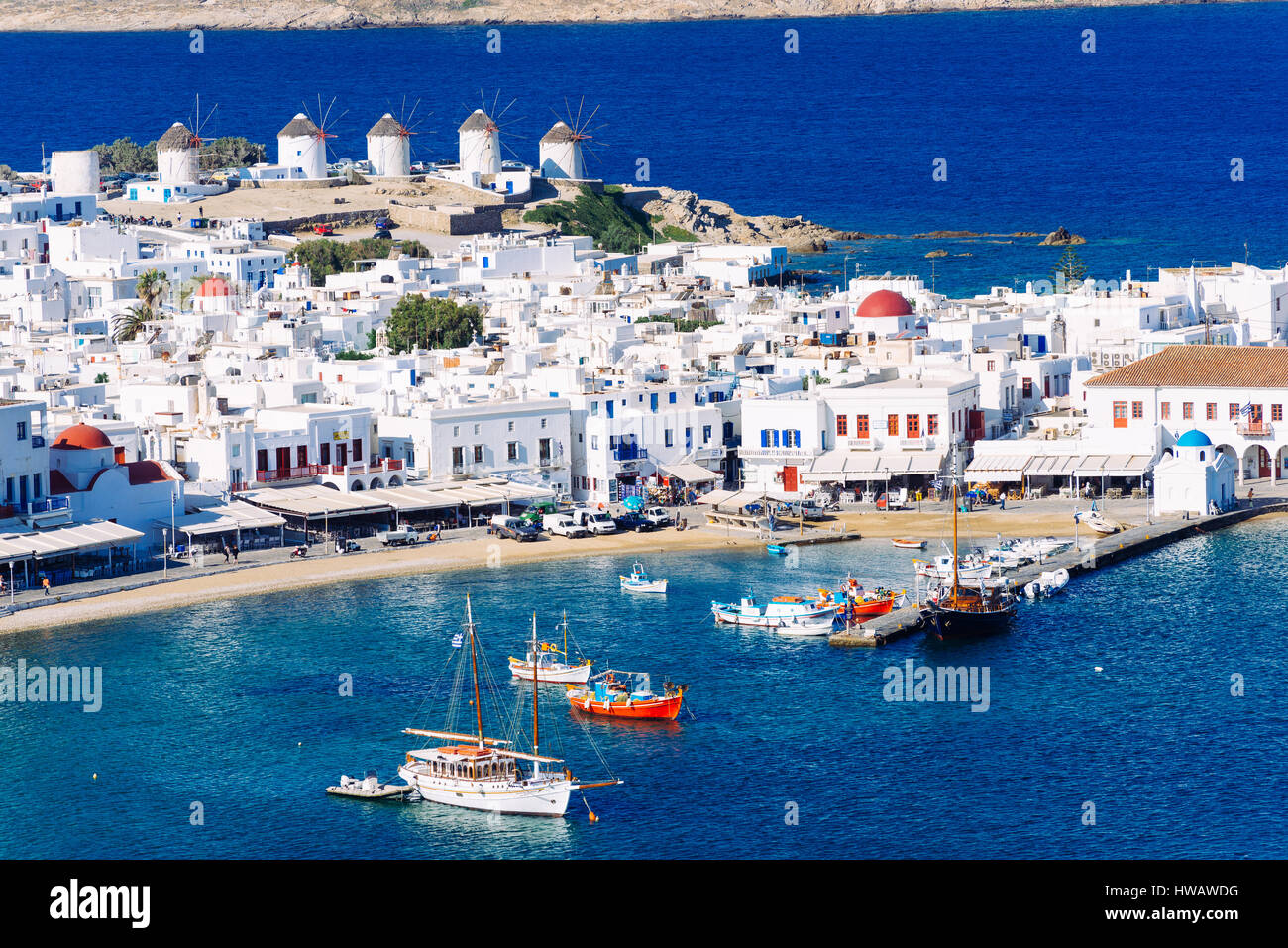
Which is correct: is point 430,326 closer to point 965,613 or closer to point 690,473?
point 690,473

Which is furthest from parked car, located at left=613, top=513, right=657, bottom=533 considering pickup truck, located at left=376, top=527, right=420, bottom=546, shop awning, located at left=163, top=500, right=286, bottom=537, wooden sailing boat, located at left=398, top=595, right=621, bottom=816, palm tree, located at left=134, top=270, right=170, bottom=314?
palm tree, located at left=134, top=270, right=170, bottom=314

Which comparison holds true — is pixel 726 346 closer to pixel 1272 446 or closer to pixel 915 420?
pixel 915 420

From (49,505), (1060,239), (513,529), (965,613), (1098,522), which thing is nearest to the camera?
(965,613)

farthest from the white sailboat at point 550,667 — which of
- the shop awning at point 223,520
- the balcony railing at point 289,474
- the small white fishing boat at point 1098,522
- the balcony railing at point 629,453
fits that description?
the balcony railing at point 629,453

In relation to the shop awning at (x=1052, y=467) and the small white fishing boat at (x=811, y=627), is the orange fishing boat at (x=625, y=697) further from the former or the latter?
the shop awning at (x=1052, y=467)

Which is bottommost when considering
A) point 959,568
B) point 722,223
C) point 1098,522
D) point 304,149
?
point 959,568

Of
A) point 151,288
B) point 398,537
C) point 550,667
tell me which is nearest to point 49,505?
point 398,537

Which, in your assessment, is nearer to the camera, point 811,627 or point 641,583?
point 811,627
